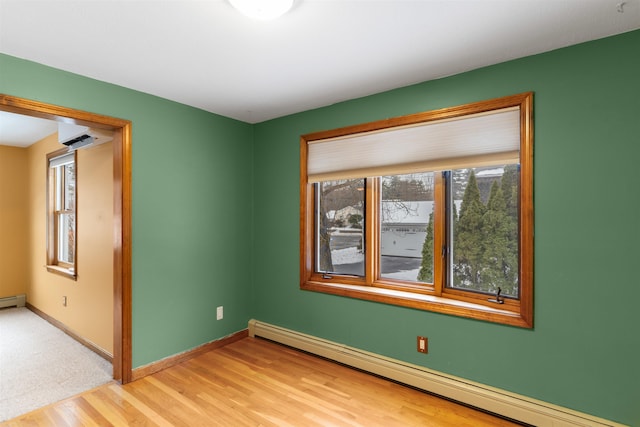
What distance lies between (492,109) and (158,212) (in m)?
2.85

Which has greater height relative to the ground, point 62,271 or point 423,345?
point 62,271

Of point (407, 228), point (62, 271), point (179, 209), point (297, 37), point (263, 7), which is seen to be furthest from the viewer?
point (62, 271)

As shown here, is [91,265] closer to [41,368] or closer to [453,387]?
[41,368]

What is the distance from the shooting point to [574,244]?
2.12m

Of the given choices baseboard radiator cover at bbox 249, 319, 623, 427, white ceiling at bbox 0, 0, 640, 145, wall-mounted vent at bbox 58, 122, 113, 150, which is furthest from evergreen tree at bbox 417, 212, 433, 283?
wall-mounted vent at bbox 58, 122, 113, 150

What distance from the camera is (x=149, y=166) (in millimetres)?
2977

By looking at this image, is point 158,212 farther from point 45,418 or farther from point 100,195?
point 45,418

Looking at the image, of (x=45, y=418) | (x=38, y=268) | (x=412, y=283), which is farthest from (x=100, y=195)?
(x=412, y=283)

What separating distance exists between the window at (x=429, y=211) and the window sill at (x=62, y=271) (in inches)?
106

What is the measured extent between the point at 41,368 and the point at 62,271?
1.37 m

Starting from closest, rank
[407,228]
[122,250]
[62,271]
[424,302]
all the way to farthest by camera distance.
→ [424,302]
[122,250]
[407,228]
[62,271]

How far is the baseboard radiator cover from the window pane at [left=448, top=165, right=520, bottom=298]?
27.2 inches

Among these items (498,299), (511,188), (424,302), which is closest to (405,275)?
(424,302)

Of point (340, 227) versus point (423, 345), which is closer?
point (423, 345)
